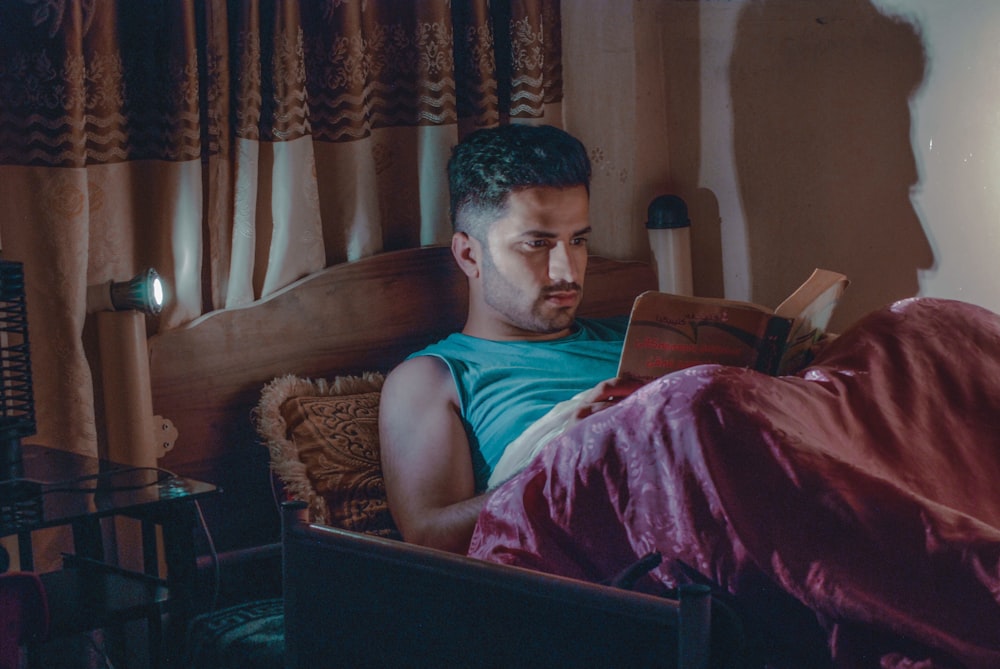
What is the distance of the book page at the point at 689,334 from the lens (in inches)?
52.9

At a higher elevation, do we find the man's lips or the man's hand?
the man's lips

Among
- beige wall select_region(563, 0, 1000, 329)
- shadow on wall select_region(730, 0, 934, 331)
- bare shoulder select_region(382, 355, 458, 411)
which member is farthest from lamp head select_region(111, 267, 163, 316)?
shadow on wall select_region(730, 0, 934, 331)

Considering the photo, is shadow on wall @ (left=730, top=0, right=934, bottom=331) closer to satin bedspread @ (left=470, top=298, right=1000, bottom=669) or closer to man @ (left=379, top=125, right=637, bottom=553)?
man @ (left=379, top=125, right=637, bottom=553)

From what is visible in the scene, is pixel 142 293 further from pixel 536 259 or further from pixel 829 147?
pixel 829 147

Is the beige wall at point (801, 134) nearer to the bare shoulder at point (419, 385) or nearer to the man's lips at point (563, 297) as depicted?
the man's lips at point (563, 297)

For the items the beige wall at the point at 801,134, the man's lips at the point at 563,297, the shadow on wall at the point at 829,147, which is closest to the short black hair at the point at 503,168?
the man's lips at the point at 563,297

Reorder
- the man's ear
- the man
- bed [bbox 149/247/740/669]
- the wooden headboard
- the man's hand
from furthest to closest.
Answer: the man's ear, the wooden headboard, the man, the man's hand, bed [bbox 149/247/740/669]

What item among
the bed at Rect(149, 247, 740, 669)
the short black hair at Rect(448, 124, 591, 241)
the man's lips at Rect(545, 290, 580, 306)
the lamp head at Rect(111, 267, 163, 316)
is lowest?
the bed at Rect(149, 247, 740, 669)

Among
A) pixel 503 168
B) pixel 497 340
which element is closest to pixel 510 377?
pixel 497 340

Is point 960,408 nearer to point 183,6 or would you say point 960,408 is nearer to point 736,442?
point 736,442

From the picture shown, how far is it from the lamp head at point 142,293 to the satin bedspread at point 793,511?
577mm

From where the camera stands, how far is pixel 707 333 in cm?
137

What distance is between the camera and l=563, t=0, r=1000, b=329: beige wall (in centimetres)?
188

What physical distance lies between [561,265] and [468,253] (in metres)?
0.16
